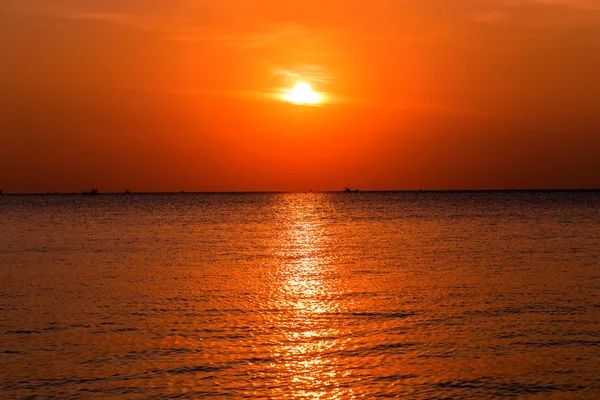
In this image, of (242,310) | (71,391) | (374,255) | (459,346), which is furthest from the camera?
(374,255)

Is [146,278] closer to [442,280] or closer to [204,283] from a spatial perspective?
[204,283]

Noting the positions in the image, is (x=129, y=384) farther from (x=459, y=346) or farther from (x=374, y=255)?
(x=374, y=255)

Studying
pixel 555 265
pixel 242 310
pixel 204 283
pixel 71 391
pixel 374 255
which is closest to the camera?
pixel 71 391

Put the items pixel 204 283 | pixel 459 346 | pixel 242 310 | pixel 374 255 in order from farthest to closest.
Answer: pixel 374 255
pixel 204 283
pixel 242 310
pixel 459 346

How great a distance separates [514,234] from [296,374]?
62016 millimetres

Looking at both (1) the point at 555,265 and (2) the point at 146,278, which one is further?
(1) the point at 555,265

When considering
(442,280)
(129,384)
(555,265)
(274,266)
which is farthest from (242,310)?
(555,265)

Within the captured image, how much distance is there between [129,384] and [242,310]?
11667 mm

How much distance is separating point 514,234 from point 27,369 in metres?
65.5

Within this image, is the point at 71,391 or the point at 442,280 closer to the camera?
the point at 71,391

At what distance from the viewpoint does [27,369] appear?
21.2 meters

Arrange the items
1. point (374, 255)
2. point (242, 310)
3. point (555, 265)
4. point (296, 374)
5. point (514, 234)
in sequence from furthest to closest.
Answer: point (514, 234) → point (374, 255) → point (555, 265) → point (242, 310) → point (296, 374)

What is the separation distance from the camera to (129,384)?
20.0 metres

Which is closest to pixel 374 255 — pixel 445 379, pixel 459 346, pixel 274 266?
pixel 274 266
